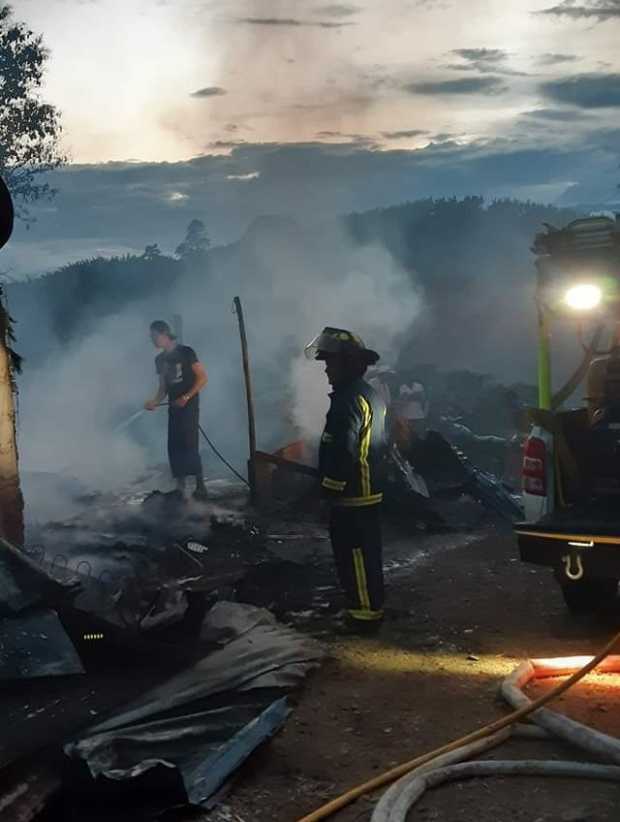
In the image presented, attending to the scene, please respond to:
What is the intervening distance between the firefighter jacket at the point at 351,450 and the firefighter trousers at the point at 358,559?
0.34ft

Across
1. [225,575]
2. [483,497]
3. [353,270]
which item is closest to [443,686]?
[225,575]

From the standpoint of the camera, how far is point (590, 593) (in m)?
6.46

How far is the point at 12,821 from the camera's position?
3.63 metres

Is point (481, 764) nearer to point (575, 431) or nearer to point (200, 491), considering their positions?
point (575, 431)

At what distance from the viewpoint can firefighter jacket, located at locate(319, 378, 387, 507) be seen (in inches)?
252

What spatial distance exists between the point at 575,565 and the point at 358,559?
153 cm

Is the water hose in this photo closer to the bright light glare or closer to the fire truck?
the fire truck

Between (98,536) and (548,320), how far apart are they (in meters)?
4.63

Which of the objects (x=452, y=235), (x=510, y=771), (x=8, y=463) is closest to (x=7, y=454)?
(x=8, y=463)

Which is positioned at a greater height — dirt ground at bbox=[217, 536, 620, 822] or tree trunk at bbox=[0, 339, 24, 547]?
tree trunk at bbox=[0, 339, 24, 547]

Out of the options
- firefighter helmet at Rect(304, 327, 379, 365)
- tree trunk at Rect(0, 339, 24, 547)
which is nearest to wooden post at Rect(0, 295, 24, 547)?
tree trunk at Rect(0, 339, 24, 547)

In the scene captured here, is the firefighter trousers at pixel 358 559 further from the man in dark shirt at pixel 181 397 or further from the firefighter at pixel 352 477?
the man in dark shirt at pixel 181 397

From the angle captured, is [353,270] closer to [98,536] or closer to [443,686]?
[98,536]

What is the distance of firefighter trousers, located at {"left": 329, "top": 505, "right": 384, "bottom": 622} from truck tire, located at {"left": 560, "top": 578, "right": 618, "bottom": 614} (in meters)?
1.32
